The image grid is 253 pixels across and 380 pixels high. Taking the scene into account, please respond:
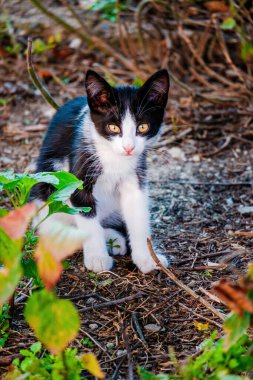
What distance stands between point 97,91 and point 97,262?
31.5 inches

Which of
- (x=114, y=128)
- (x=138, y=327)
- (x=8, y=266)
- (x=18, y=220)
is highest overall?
(x=18, y=220)

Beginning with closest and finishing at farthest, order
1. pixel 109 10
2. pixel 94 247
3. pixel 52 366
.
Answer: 1. pixel 52 366
2. pixel 94 247
3. pixel 109 10

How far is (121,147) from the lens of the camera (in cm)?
270

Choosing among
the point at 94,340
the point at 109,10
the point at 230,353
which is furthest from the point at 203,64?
the point at 230,353

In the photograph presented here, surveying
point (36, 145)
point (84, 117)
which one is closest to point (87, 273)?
point (84, 117)

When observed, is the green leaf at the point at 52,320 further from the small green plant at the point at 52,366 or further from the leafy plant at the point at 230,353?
the leafy plant at the point at 230,353

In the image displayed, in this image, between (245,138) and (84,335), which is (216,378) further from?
(245,138)

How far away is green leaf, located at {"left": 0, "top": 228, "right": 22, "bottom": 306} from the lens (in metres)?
1.47

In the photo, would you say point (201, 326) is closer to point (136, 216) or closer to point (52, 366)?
point (52, 366)

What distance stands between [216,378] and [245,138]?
2810 millimetres

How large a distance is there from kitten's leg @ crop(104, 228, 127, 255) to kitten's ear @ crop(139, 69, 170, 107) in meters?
0.72

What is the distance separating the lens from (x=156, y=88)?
2.81 metres

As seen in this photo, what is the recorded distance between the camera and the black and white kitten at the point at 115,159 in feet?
9.00

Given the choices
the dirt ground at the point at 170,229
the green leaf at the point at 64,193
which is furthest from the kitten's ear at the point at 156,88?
the green leaf at the point at 64,193
